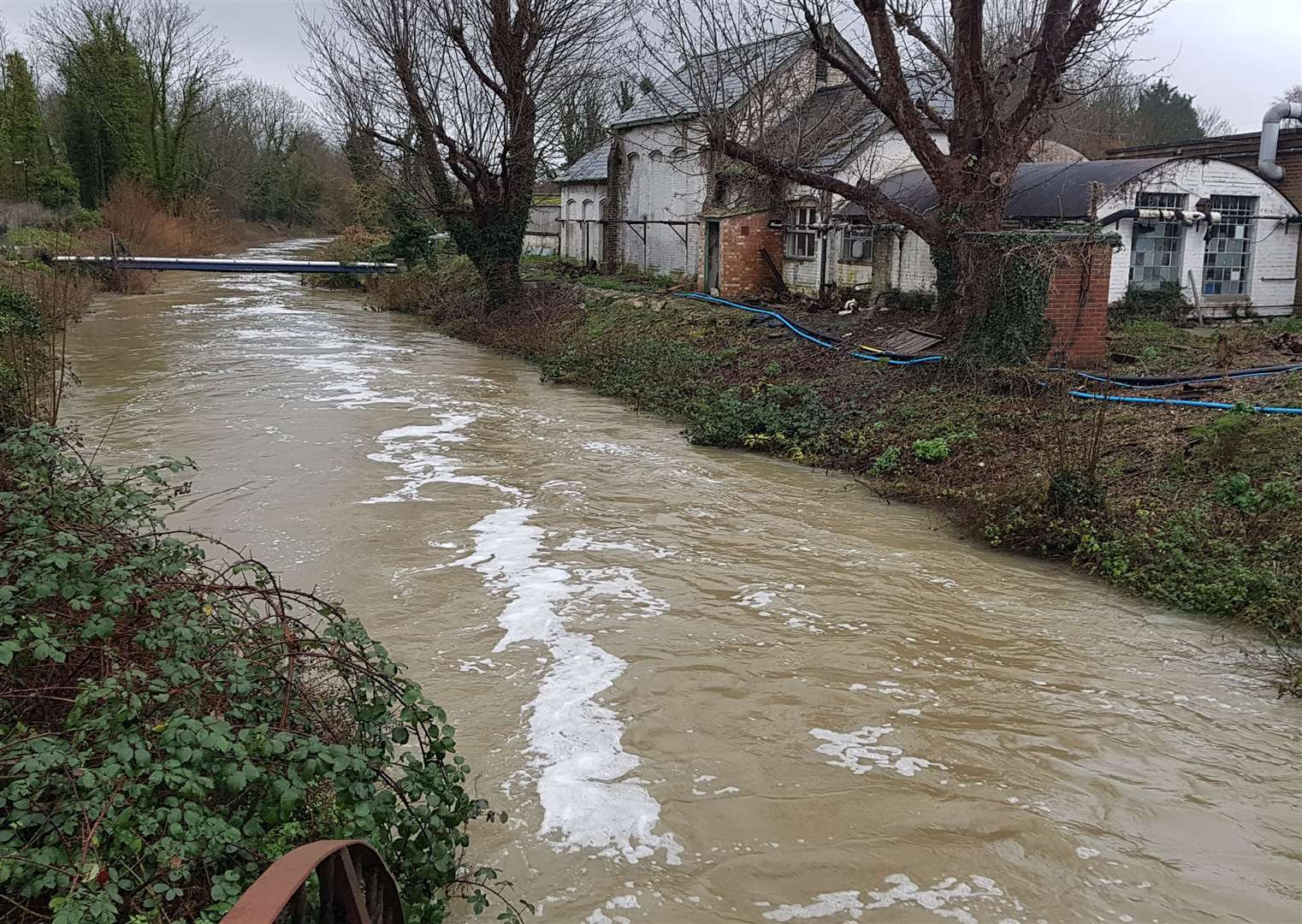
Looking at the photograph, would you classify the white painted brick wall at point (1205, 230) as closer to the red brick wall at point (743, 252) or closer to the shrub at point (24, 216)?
the red brick wall at point (743, 252)

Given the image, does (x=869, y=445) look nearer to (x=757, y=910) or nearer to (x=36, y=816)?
(x=757, y=910)

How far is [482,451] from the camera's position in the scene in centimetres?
1380

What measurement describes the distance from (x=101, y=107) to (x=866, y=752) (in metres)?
48.7

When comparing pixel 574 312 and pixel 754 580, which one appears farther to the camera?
pixel 574 312

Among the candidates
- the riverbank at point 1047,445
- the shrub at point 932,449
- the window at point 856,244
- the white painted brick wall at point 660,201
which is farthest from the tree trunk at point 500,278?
the shrub at point 932,449

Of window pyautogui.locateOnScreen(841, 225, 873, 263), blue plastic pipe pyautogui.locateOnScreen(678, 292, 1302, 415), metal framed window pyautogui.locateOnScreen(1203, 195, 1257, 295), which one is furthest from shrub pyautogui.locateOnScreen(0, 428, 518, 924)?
metal framed window pyautogui.locateOnScreen(1203, 195, 1257, 295)

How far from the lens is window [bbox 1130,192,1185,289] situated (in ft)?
63.5

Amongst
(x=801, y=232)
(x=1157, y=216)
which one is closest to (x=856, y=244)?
(x=801, y=232)

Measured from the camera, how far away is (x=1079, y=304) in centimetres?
1370

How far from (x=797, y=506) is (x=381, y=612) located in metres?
5.07

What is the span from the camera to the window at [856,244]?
68.6ft

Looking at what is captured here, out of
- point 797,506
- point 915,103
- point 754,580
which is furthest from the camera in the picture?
point 915,103

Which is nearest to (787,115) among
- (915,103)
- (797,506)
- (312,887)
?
(915,103)

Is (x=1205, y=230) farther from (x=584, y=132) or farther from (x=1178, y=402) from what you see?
(x=584, y=132)
